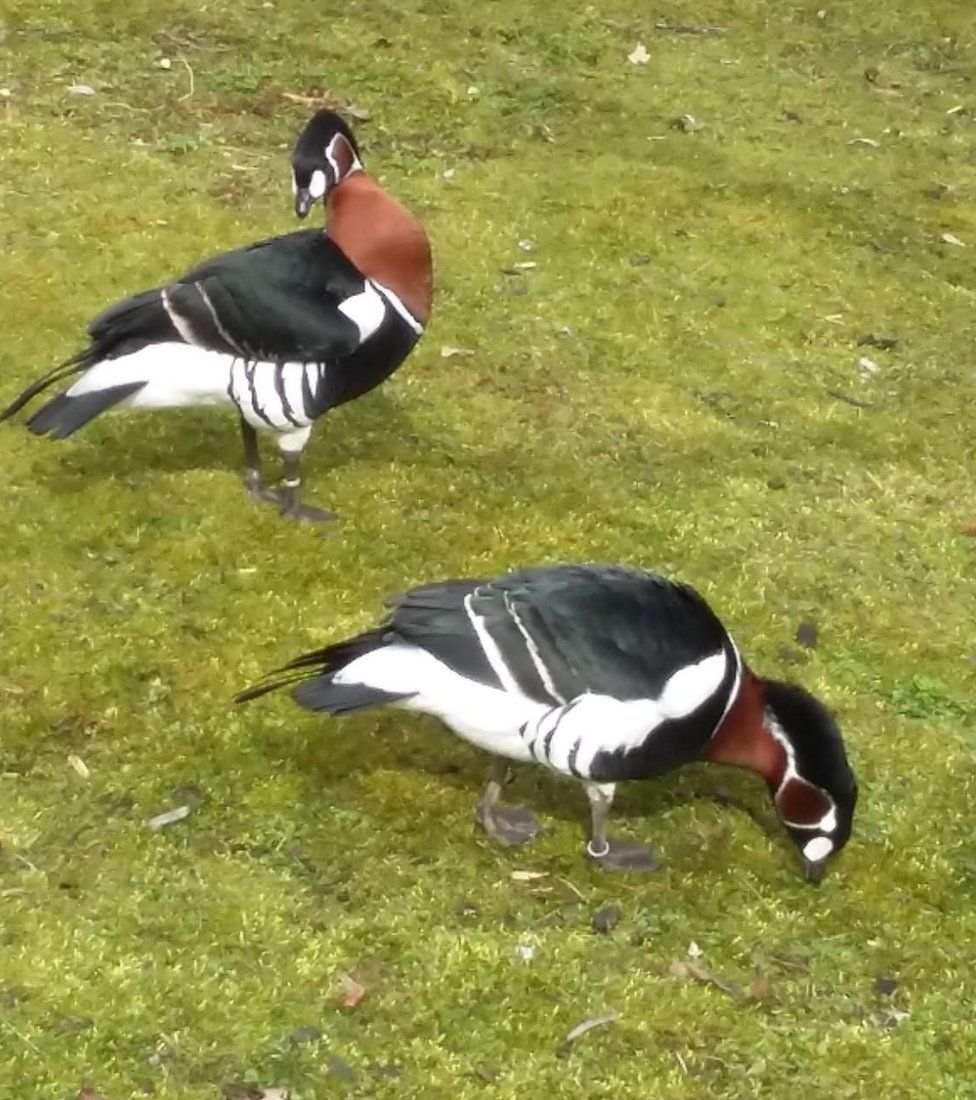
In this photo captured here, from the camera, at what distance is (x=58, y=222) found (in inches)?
317

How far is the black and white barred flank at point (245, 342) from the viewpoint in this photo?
5.68 meters

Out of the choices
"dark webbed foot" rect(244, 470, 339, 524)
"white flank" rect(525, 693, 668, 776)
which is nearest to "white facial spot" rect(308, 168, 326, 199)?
"dark webbed foot" rect(244, 470, 339, 524)

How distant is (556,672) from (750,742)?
776 millimetres

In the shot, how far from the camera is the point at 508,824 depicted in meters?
4.77

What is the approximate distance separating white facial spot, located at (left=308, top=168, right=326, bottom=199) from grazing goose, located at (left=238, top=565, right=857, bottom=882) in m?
2.23

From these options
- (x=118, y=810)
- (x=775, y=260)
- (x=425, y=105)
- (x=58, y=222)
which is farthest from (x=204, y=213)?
(x=118, y=810)

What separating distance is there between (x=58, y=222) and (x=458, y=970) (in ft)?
17.7

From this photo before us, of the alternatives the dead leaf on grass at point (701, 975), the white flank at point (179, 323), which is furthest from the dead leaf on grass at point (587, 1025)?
the white flank at point (179, 323)

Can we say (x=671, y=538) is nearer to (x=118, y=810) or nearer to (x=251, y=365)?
(x=251, y=365)

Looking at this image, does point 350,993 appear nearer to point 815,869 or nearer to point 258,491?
point 815,869

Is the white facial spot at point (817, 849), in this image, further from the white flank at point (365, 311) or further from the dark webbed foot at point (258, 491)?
the dark webbed foot at point (258, 491)

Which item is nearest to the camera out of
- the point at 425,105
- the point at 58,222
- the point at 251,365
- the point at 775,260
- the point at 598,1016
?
the point at 598,1016

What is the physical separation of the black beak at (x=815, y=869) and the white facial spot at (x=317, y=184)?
3.30 m

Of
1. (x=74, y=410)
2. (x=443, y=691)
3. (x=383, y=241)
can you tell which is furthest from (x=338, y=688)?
(x=383, y=241)
